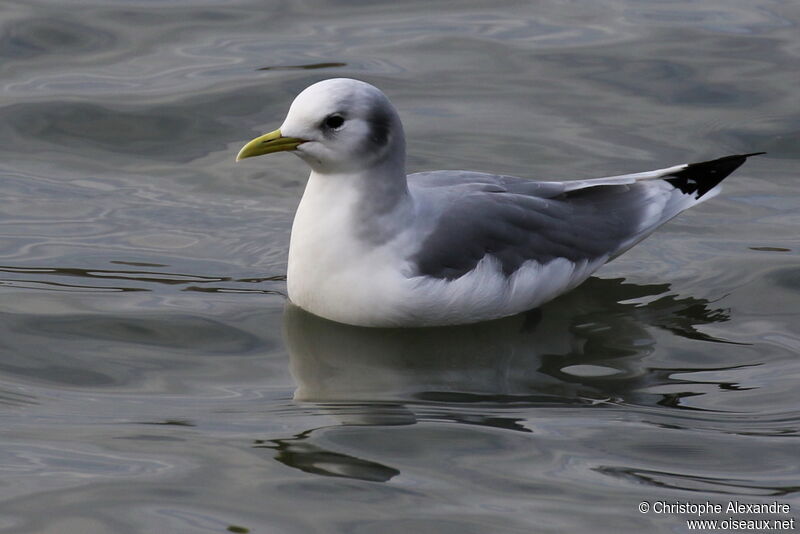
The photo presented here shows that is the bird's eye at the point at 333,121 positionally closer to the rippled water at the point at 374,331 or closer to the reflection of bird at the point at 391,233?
the reflection of bird at the point at 391,233

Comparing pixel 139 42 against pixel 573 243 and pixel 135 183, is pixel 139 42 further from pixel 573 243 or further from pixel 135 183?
pixel 573 243

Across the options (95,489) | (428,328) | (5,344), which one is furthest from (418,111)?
(95,489)

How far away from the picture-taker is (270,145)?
6547mm

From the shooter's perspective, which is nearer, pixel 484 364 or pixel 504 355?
pixel 484 364

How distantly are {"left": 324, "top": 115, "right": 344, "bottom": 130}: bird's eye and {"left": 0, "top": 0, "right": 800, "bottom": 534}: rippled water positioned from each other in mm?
997

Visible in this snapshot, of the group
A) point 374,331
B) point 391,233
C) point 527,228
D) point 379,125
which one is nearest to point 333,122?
point 379,125

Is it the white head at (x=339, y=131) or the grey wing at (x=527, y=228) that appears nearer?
the white head at (x=339, y=131)

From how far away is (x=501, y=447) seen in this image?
5.70 meters

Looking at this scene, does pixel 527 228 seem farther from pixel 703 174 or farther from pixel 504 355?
pixel 703 174

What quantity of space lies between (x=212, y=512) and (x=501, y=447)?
1230mm

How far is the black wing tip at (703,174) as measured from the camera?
7.84m

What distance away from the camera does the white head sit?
6539mm

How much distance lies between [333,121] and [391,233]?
0.61 metres

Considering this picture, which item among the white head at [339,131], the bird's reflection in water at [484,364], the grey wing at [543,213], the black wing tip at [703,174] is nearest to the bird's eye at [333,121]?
the white head at [339,131]
